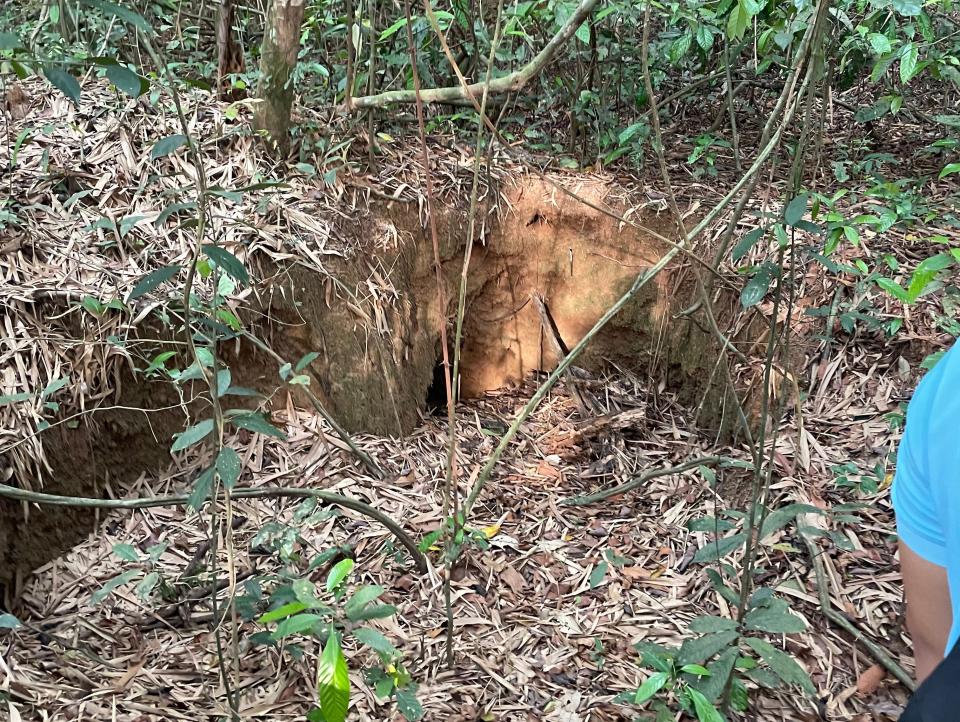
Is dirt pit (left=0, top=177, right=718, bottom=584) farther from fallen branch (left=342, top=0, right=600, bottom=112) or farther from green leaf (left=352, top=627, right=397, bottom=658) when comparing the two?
green leaf (left=352, top=627, right=397, bottom=658)

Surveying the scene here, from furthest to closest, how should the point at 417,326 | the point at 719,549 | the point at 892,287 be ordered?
1. the point at 417,326
2. the point at 892,287
3. the point at 719,549

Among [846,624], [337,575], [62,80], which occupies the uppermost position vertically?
[62,80]

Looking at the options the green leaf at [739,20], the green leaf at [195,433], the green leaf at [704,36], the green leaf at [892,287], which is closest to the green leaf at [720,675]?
the green leaf at [195,433]

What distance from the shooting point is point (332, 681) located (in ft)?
4.31

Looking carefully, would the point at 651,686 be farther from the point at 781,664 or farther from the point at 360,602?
the point at 360,602

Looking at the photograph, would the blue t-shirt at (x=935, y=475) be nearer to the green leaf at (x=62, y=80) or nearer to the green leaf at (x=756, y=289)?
the green leaf at (x=756, y=289)

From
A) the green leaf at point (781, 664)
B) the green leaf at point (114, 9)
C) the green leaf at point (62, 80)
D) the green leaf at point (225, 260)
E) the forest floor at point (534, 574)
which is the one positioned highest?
the green leaf at point (114, 9)


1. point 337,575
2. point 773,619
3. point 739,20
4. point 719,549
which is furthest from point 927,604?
point 739,20

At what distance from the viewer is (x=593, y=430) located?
3084mm

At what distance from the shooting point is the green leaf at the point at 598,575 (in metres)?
2.10

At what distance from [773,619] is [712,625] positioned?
0.46ft

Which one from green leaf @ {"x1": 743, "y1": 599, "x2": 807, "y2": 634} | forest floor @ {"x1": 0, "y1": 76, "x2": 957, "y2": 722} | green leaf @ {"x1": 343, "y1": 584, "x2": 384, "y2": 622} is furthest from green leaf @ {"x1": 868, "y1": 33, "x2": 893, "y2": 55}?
green leaf @ {"x1": 343, "y1": 584, "x2": 384, "y2": 622}

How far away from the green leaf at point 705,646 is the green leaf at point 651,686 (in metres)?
0.07

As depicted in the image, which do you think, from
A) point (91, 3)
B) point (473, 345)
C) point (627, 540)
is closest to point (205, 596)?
point (627, 540)
